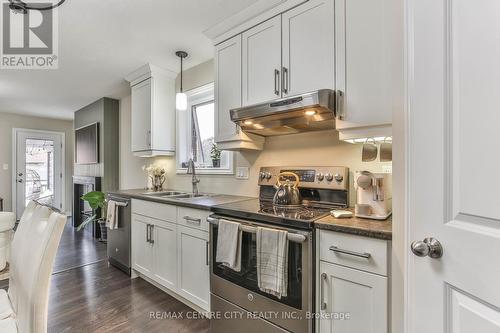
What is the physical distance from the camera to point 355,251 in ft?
3.96

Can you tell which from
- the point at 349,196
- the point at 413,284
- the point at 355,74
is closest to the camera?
the point at 413,284

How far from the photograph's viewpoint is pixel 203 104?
304 cm

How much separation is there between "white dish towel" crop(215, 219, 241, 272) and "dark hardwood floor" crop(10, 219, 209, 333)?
0.67 m

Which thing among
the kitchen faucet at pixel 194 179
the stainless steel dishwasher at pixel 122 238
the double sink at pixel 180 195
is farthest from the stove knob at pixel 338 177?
the stainless steel dishwasher at pixel 122 238

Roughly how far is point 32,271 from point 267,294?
3.66 ft

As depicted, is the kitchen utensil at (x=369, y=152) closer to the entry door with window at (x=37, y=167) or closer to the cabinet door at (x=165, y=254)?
the cabinet door at (x=165, y=254)

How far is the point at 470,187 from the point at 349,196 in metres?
1.04

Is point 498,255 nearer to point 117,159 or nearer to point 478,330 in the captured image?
point 478,330

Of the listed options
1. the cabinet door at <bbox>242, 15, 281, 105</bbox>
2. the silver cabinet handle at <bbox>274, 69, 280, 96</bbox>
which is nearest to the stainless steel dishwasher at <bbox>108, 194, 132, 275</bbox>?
the cabinet door at <bbox>242, 15, 281, 105</bbox>

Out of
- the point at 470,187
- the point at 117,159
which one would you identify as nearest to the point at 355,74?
the point at 470,187

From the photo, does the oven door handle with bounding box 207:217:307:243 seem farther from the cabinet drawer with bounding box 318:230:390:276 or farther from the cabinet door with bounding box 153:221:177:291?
the cabinet door with bounding box 153:221:177:291

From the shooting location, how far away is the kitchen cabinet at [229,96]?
2104mm

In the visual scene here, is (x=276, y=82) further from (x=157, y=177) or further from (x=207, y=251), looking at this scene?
(x=157, y=177)

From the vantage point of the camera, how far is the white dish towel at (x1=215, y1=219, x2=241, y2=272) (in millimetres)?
1612
